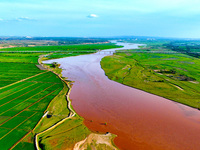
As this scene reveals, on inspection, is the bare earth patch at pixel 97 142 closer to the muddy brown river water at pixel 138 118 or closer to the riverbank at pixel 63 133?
the riverbank at pixel 63 133

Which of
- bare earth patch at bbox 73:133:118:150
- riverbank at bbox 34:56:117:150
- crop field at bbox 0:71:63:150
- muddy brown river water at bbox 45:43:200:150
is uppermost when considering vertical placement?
crop field at bbox 0:71:63:150

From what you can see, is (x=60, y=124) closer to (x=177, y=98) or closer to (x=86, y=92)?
(x=86, y=92)

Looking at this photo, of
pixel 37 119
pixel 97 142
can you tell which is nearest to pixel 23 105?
pixel 37 119

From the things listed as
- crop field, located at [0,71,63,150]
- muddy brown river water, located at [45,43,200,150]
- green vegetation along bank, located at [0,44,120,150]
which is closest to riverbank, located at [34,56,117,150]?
green vegetation along bank, located at [0,44,120,150]

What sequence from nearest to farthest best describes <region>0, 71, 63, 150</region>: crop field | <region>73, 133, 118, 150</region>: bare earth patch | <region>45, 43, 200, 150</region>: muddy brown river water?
<region>73, 133, 118, 150</region>: bare earth patch → <region>45, 43, 200, 150</region>: muddy brown river water → <region>0, 71, 63, 150</region>: crop field

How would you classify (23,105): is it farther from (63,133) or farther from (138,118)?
(138,118)

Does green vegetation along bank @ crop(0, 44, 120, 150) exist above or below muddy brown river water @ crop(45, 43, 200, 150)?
above

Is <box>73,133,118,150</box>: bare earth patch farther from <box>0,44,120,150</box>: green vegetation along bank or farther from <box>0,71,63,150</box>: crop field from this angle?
<box>0,71,63,150</box>: crop field

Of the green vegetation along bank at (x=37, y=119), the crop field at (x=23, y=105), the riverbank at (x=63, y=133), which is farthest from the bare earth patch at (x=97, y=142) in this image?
the crop field at (x=23, y=105)

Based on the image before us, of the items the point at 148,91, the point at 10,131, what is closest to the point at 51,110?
the point at 10,131

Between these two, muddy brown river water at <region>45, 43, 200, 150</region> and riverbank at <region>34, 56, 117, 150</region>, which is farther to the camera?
muddy brown river water at <region>45, 43, 200, 150</region>
